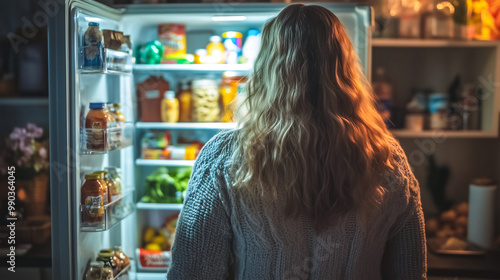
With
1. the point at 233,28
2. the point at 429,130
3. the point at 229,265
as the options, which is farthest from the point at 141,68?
the point at 429,130

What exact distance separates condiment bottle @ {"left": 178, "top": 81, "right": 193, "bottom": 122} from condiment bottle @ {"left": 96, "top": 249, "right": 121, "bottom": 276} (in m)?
0.80

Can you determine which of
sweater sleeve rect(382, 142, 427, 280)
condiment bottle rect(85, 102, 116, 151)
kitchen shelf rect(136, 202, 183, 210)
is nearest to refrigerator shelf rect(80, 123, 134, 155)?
condiment bottle rect(85, 102, 116, 151)

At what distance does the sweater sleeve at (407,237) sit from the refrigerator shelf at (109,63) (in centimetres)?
112

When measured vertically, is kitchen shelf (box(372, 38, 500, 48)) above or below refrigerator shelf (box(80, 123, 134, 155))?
above

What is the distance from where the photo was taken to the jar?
253cm

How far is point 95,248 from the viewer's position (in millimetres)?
2051

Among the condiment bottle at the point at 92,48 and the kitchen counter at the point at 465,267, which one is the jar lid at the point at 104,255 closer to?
the condiment bottle at the point at 92,48

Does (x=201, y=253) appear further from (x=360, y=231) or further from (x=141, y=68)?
(x=141, y=68)

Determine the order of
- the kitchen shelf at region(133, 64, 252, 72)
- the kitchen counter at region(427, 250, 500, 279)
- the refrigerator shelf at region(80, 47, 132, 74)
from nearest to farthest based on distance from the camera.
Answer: the refrigerator shelf at region(80, 47, 132, 74), the kitchen counter at region(427, 250, 500, 279), the kitchen shelf at region(133, 64, 252, 72)

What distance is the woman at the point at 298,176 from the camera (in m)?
1.14

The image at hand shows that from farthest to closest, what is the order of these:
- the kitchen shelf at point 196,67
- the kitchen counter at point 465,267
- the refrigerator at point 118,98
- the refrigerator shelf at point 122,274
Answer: the kitchen shelf at point 196,67 < the kitchen counter at point 465,267 < the refrigerator shelf at point 122,274 < the refrigerator at point 118,98

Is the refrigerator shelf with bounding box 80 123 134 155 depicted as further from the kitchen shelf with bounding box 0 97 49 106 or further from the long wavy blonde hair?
the long wavy blonde hair

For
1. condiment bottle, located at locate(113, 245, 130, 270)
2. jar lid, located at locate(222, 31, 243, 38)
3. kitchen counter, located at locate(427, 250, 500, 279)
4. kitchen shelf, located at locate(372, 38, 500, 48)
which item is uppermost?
jar lid, located at locate(222, 31, 243, 38)

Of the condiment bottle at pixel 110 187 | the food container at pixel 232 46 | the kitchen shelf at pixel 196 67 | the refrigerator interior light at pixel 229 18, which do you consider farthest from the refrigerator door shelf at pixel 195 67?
the condiment bottle at pixel 110 187
